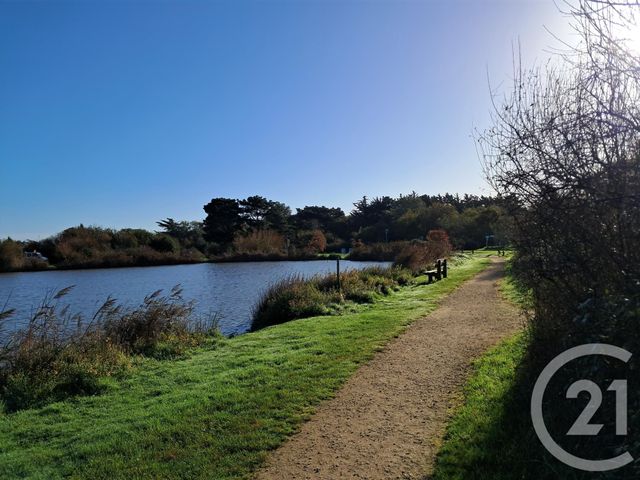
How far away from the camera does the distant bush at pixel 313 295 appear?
13680mm

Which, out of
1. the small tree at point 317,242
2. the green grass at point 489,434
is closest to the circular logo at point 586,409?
the green grass at point 489,434

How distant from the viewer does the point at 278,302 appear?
14.3 metres

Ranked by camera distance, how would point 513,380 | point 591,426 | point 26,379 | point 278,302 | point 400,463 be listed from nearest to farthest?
point 591,426 < point 400,463 < point 513,380 < point 26,379 < point 278,302

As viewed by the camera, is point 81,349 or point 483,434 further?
point 81,349

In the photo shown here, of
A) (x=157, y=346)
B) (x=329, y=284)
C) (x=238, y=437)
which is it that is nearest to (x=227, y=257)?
(x=329, y=284)

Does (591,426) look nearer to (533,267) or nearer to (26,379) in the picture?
(533,267)

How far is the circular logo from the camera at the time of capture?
2.83 m

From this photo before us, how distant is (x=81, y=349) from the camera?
8312 mm

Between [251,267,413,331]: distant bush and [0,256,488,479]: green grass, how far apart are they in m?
4.64

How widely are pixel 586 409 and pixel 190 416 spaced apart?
4.02 metres

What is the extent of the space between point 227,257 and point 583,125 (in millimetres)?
49586

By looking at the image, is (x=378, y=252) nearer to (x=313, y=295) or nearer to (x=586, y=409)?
(x=313, y=295)

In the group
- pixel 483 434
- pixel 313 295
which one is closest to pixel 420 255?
pixel 313 295

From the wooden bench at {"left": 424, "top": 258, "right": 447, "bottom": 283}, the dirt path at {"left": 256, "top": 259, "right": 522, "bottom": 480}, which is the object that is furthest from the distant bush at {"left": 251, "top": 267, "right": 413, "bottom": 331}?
the dirt path at {"left": 256, "top": 259, "right": 522, "bottom": 480}
